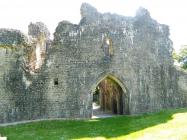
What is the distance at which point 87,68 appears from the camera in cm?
2162

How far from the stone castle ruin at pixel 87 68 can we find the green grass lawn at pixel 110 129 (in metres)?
1.53

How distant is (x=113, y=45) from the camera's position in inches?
889

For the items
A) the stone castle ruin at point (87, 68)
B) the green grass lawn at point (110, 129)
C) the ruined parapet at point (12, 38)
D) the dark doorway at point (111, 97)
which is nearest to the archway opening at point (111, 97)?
the dark doorway at point (111, 97)

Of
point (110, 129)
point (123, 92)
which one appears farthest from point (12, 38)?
point (123, 92)

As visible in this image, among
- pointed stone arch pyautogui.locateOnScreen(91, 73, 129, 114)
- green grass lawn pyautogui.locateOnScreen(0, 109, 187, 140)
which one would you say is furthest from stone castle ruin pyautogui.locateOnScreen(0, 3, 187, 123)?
green grass lawn pyautogui.locateOnScreen(0, 109, 187, 140)

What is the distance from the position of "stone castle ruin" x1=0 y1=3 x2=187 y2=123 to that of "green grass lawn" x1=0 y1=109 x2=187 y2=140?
1527 millimetres

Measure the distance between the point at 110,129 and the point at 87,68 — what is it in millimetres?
5064

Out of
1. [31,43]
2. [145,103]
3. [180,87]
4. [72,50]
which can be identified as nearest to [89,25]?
[72,50]

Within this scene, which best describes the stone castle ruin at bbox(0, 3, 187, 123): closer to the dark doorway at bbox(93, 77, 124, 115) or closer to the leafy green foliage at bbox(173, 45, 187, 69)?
the dark doorway at bbox(93, 77, 124, 115)

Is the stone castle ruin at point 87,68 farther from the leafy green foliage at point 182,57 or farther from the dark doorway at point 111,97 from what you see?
the leafy green foliage at point 182,57

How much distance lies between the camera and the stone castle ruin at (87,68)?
791 inches

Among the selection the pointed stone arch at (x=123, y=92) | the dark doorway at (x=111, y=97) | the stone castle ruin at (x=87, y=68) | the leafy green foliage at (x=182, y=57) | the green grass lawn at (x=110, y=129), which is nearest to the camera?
the green grass lawn at (x=110, y=129)

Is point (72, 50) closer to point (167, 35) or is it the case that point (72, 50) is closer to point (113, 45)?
point (113, 45)

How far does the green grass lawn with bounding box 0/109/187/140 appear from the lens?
15.5 m
